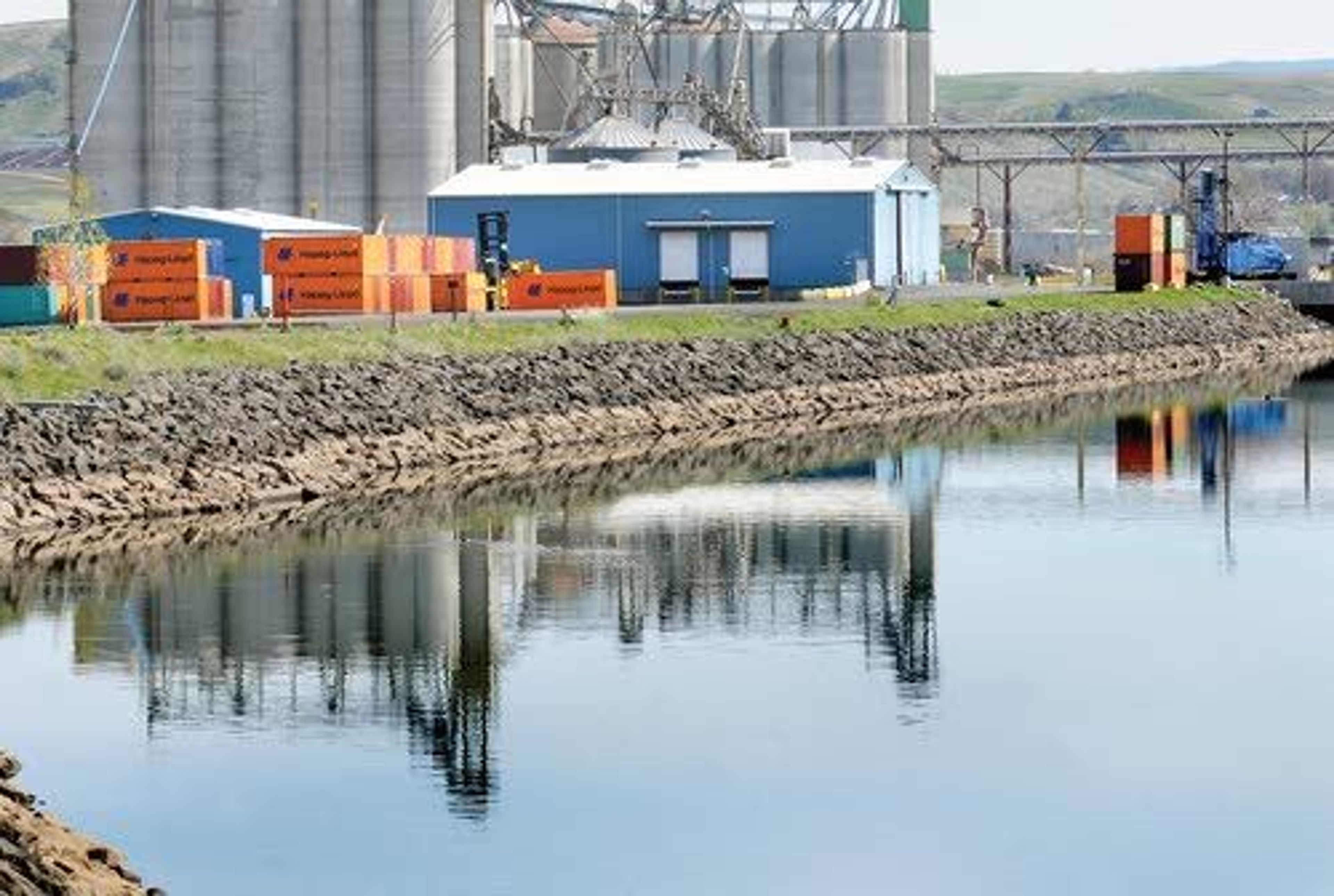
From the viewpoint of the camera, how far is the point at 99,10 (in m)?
120

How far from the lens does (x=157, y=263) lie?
8406 cm

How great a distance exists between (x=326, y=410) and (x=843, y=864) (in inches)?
1423

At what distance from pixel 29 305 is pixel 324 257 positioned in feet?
31.5

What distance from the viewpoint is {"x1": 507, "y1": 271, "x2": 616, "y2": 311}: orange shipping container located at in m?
95.2

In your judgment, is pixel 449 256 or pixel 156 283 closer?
pixel 156 283

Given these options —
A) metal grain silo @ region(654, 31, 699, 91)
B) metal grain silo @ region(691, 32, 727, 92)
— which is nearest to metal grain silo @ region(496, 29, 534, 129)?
metal grain silo @ region(654, 31, 699, 91)

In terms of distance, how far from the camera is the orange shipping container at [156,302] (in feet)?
275

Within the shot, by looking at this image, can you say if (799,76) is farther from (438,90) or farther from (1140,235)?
(438,90)

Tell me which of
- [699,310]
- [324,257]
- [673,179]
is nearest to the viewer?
[324,257]

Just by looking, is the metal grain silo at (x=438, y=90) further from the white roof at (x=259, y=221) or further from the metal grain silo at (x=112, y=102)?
the white roof at (x=259, y=221)

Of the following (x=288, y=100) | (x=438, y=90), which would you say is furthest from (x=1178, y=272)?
(x=288, y=100)

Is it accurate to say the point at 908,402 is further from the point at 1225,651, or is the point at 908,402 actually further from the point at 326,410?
the point at 1225,651

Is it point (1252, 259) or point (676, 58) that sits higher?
point (676, 58)

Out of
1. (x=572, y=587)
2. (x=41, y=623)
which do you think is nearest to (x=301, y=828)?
(x=41, y=623)
